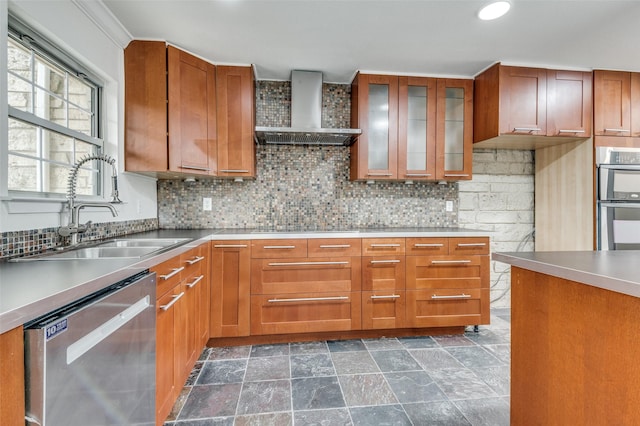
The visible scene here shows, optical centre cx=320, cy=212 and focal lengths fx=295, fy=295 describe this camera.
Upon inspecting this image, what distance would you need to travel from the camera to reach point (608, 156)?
259cm

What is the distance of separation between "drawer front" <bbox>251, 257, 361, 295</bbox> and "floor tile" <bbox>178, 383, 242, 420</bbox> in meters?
0.70

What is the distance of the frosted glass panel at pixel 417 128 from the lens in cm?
278

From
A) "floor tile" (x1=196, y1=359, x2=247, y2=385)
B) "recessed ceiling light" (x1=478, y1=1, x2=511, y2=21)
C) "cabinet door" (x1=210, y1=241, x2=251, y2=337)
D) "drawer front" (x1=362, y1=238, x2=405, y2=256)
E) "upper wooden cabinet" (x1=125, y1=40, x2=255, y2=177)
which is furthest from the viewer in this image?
"drawer front" (x1=362, y1=238, x2=405, y2=256)

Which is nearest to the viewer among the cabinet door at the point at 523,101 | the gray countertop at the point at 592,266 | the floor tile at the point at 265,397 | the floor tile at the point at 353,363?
the gray countertop at the point at 592,266

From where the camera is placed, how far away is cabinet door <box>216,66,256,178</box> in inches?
100

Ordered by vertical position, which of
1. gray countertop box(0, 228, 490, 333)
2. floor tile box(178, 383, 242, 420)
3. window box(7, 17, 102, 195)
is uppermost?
window box(7, 17, 102, 195)

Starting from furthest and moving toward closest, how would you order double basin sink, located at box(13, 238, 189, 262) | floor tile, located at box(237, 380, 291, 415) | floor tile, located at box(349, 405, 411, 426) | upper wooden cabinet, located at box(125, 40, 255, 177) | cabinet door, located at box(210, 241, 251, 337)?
cabinet door, located at box(210, 241, 251, 337) → upper wooden cabinet, located at box(125, 40, 255, 177) → floor tile, located at box(237, 380, 291, 415) → floor tile, located at box(349, 405, 411, 426) → double basin sink, located at box(13, 238, 189, 262)

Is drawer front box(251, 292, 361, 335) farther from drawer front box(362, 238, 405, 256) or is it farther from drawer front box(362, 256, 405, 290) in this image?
drawer front box(362, 238, 405, 256)

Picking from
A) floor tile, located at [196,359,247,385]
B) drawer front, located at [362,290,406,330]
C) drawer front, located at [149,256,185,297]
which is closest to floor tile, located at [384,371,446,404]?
drawer front, located at [362,290,406,330]

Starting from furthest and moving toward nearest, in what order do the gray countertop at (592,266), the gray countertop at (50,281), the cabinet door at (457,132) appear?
the cabinet door at (457,132)
the gray countertop at (592,266)
the gray countertop at (50,281)

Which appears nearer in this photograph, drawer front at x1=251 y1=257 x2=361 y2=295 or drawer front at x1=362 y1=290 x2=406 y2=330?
drawer front at x1=251 y1=257 x2=361 y2=295

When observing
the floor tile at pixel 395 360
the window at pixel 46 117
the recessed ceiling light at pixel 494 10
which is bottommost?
the floor tile at pixel 395 360

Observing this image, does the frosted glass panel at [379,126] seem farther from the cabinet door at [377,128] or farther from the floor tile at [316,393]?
the floor tile at [316,393]

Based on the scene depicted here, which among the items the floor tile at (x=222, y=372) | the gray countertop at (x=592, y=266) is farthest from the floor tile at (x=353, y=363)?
the gray countertop at (x=592, y=266)
